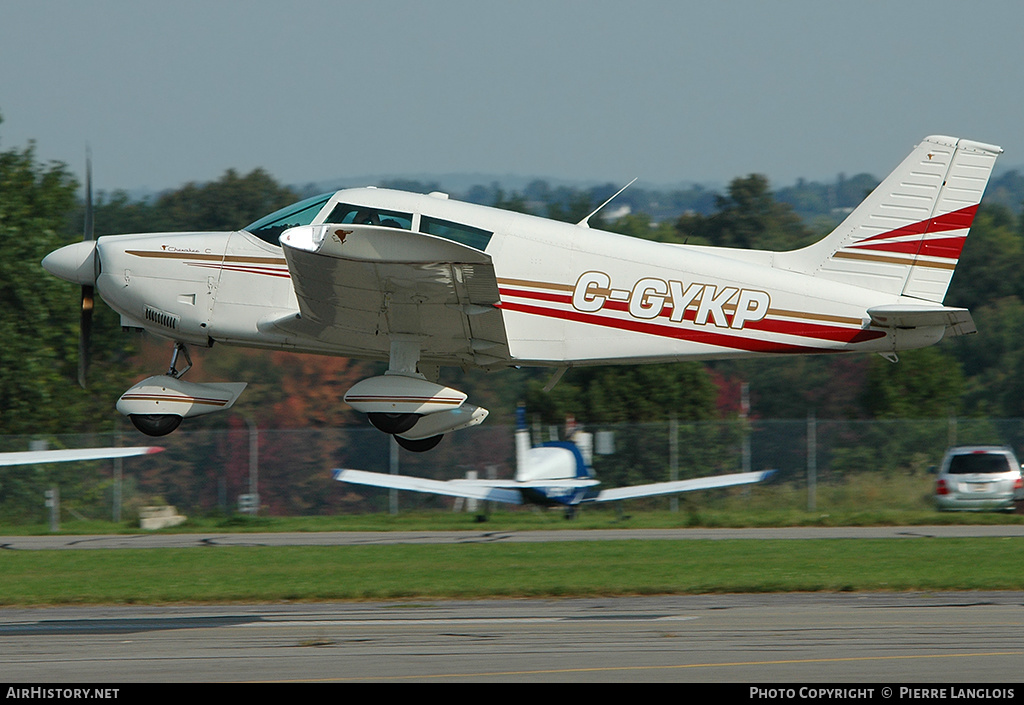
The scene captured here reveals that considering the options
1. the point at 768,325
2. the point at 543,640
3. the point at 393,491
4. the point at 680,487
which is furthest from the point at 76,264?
the point at 393,491

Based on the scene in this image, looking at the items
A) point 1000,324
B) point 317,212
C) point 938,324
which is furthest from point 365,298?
point 1000,324

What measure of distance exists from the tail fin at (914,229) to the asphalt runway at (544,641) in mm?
3344

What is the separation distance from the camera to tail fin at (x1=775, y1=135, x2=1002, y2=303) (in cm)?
1126

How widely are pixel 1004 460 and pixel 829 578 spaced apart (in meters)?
8.71

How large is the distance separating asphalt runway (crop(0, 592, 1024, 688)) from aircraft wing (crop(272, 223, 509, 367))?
2753mm

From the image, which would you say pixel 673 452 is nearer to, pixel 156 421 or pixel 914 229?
pixel 914 229

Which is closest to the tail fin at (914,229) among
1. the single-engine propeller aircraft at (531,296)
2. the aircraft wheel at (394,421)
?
the single-engine propeller aircraft at (531,296)

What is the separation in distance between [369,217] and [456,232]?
2.58ft

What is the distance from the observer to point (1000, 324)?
50.3 metres

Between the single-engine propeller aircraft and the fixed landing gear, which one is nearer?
the single-engine propeller aircraft

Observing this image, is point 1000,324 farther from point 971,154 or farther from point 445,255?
point 445,255

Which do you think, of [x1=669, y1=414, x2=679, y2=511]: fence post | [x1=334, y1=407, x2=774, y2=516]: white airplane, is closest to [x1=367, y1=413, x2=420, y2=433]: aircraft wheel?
[x1=334, y1=407, x2=774, y2=516]: white airplane

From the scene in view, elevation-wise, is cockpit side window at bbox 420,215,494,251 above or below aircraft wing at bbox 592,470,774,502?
above

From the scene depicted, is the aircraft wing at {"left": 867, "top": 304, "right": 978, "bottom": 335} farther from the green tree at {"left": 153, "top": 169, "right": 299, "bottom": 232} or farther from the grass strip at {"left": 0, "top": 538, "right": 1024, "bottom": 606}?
the green tree at {"left": 153, "top": 169, "right": 299, "bottom": 232}
